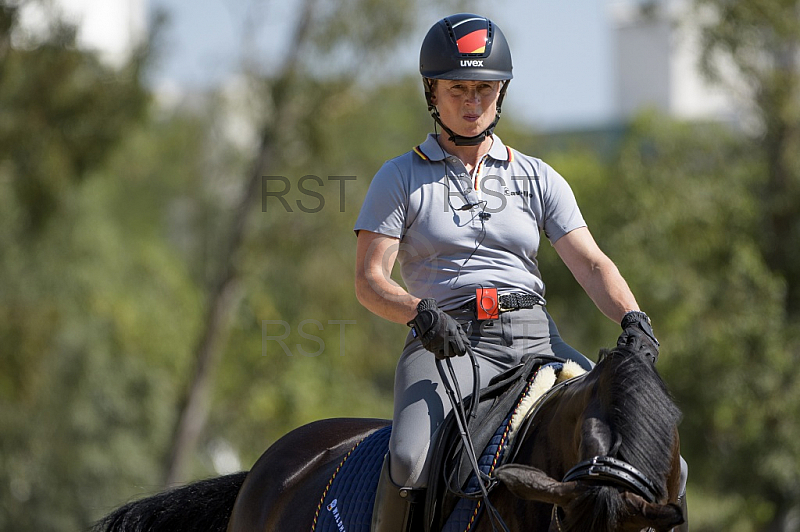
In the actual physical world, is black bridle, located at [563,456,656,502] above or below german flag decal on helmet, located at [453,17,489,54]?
below

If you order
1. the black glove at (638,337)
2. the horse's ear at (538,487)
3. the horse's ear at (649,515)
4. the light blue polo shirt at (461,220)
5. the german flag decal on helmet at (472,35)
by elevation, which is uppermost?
the german flag decal on helmet at (472,35)

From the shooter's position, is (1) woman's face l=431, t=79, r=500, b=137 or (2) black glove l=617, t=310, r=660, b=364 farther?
(1) woman's face l=431, t=79, r=500, b=137

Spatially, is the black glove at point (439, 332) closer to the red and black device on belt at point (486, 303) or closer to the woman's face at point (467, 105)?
the red and black device on belt at point (486, 303)

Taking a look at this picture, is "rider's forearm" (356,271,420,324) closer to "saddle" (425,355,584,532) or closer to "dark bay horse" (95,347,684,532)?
"saddle" (425,355,584,532)

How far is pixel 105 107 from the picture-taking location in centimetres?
1468

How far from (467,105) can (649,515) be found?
6.34ft

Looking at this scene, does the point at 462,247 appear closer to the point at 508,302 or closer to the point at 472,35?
the point at 508,302

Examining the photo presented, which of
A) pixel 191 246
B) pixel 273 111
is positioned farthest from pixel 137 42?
pixel 191 246

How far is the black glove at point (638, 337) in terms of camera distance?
11.2 ft

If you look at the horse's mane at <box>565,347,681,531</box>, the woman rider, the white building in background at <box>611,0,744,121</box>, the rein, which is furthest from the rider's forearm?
Result: the white building in background at <box>611,0,744,121</box>

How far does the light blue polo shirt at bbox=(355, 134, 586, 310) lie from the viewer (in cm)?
408

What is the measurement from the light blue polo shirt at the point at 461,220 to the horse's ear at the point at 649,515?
49.2 inches

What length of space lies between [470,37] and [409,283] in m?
1.02
